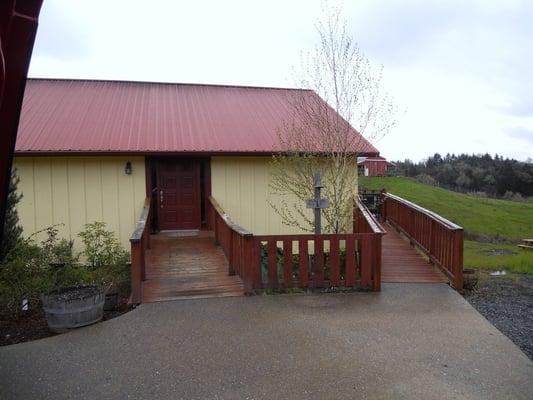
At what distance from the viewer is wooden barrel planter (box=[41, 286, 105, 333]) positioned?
5.21 m

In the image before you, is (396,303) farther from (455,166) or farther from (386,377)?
(455,166)

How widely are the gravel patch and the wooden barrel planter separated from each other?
5123 mm

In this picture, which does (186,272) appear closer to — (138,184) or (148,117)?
(138,184)

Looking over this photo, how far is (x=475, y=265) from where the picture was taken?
10484mm

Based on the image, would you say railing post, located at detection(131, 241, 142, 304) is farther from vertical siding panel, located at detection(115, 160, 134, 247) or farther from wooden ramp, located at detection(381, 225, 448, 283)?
wooden ramp, located at detection(381, 225, 448, 283)

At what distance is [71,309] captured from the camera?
5.23 metres

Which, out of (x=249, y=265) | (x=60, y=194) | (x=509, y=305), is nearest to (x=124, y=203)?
(x=60, y=194)

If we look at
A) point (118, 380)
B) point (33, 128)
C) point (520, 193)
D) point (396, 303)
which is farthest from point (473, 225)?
point (520, 193)

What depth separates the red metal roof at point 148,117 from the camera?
966cm

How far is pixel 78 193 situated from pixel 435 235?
773 centimetres

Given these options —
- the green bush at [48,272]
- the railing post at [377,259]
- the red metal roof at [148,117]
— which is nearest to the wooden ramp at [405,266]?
the railing post at [377,259]

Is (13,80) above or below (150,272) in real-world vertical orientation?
above

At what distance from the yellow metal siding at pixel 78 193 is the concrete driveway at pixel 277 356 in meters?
4.32

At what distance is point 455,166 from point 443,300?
68.7 metres
